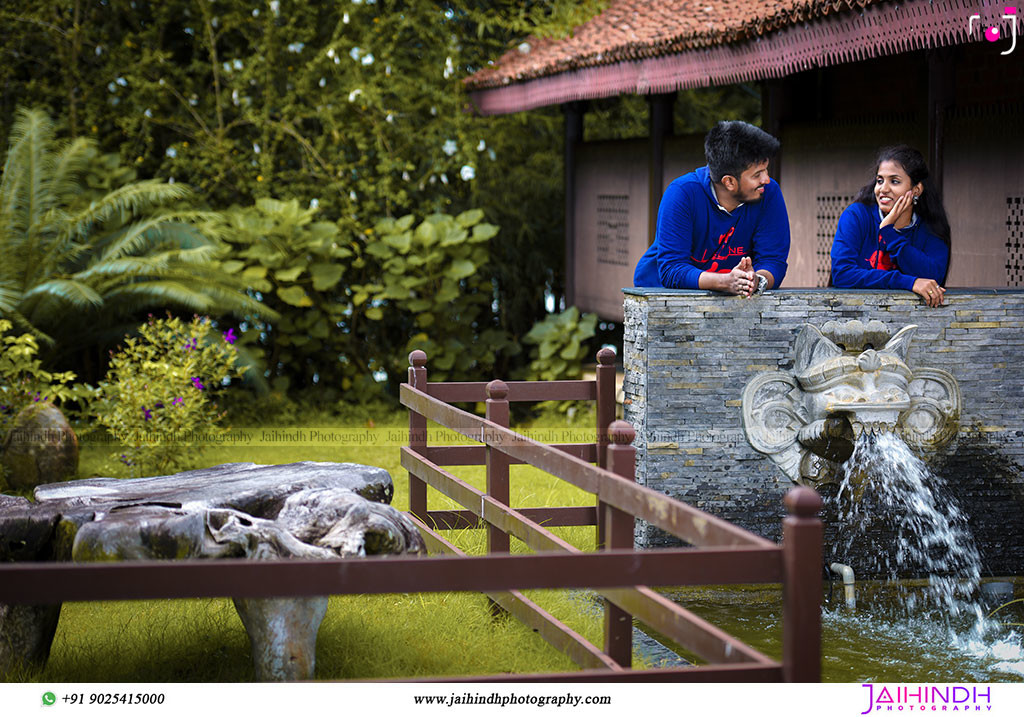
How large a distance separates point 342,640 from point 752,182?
2663mm

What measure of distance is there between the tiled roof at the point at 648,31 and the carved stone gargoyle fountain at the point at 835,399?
1.94m

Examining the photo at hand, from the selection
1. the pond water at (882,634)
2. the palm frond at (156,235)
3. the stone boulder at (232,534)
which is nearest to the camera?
the stone boulder at (232,534)

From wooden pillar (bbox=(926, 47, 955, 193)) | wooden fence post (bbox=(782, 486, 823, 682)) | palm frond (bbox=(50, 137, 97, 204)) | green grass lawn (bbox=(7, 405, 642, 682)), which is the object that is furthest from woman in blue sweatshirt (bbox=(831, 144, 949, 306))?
palm frond (bbox=(50, 137, 97, 204))

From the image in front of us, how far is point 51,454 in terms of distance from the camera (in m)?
7.68

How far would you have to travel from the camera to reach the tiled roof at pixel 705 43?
609 cm

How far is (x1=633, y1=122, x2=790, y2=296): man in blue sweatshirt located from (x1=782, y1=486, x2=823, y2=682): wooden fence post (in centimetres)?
261

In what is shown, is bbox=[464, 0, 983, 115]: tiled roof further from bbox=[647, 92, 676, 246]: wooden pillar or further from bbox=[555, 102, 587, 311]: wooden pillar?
bbox=[555, 102, 587, 311]: wooden pillar

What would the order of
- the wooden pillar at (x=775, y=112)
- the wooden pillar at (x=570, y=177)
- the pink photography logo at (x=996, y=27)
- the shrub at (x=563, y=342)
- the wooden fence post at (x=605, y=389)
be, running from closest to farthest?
the pink photography logo at (x=996, y=27) < the wooden fence post at (x=605, y=389) < the wooden pillar at (x=775, y=112) < the shrub at (x=563, y=342) < the wooden pillar at (x=570, y=177)

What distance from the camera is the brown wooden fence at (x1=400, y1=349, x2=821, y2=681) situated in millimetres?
2879

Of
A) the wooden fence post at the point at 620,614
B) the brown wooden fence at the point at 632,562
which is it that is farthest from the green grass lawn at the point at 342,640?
the wooden fence post at the point at 620,614

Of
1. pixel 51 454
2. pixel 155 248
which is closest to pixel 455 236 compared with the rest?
pixel 155 248

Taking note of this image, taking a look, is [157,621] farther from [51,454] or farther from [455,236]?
[455,236]

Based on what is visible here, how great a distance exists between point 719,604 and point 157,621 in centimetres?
248
